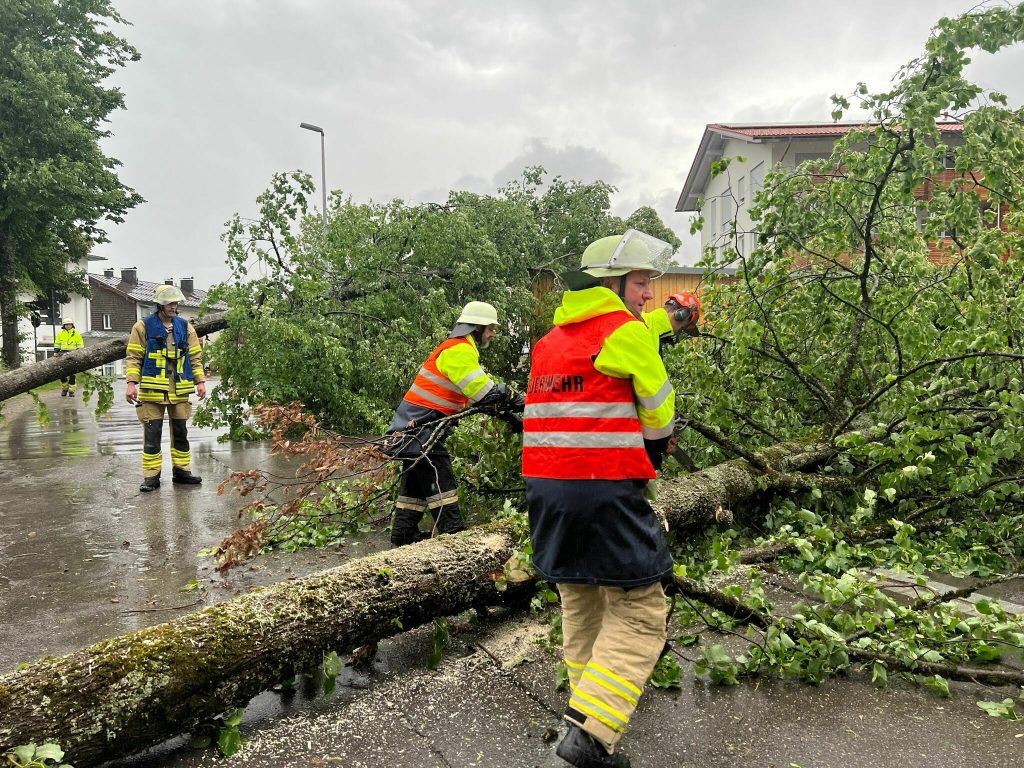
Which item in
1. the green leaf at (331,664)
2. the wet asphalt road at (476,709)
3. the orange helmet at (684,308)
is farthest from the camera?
the orange helmet at (684,308)

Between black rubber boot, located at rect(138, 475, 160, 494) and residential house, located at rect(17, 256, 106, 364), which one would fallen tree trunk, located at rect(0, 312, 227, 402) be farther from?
residential house, located at rect(17, 256, 106, 364)

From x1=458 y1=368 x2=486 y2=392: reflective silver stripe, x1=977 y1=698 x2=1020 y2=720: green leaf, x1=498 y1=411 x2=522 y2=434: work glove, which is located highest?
x1=458 y1=368 x2=486 y2=392: reflective silver stripe

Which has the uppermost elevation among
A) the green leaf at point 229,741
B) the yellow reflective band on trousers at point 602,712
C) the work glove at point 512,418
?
the work glove at point 512,418

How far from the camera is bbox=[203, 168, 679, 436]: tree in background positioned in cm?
830

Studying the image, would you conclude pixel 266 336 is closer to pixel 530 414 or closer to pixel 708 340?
pixel 708 340

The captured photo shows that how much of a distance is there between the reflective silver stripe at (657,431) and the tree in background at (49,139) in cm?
2218

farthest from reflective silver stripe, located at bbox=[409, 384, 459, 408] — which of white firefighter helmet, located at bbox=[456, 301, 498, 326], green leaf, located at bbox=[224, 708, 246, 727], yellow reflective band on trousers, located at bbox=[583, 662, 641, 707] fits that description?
yellow reflective band on trousers, located at bbox=[583, 662, 641, 707]

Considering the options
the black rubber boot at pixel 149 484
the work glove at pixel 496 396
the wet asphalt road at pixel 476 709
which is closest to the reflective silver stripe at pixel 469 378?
the work glove at pixel 496 396

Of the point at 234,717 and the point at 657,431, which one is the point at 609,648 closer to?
the point at 657,431

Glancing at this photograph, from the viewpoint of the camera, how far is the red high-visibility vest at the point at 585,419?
7.20ft

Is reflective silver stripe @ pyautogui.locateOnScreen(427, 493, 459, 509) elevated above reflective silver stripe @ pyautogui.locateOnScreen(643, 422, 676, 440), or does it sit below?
below

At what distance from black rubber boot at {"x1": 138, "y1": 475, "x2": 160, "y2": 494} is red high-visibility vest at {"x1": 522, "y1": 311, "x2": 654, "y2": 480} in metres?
5.19

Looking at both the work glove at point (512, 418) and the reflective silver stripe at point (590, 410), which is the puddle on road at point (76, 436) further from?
the reflective silver stripe at point (590, 410)

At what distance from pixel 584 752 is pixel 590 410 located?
0.98 metres
